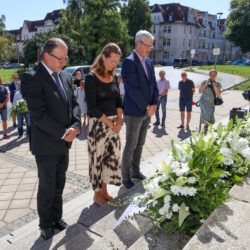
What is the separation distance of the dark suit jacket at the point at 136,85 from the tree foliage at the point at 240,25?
55139 millimetres

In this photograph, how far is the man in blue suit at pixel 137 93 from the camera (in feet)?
11.7

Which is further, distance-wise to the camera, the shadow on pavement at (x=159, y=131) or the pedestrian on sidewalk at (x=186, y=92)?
the pedestrian on sidewalk at (x=186, y=92)

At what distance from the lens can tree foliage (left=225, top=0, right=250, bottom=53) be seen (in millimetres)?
51781

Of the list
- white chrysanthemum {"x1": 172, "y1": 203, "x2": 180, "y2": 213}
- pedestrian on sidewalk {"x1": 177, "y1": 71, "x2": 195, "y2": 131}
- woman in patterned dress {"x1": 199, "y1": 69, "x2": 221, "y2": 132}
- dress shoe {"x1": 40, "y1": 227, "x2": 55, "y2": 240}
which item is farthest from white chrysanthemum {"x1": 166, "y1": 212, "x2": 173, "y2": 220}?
Answer: pedestrian on sidewalk {"x1": 177, "y1": 71, "x2": 195, "y2": 131}

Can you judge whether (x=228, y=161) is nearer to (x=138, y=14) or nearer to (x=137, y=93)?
(x=137, y=93)

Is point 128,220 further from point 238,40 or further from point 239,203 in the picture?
point 238,40

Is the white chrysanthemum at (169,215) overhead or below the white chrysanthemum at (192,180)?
below

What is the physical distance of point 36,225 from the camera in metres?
3.24

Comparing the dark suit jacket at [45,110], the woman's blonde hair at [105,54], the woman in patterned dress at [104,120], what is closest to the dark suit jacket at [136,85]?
the woman in patterned dress at [104,120]

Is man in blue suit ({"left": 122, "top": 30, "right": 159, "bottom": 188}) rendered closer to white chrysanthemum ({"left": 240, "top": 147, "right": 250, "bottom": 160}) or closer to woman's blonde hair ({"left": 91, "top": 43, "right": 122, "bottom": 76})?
woman's blonde hair ({"left": 91, "top": 43, "right": 122, "bottom": 76})

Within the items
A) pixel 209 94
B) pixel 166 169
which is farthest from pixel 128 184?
pixel 209 94

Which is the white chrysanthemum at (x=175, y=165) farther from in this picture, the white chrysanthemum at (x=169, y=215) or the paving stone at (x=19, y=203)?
the paving stone at (x=19, y=203)

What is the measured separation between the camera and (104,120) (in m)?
3.28

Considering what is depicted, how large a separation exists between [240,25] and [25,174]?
184 ft
